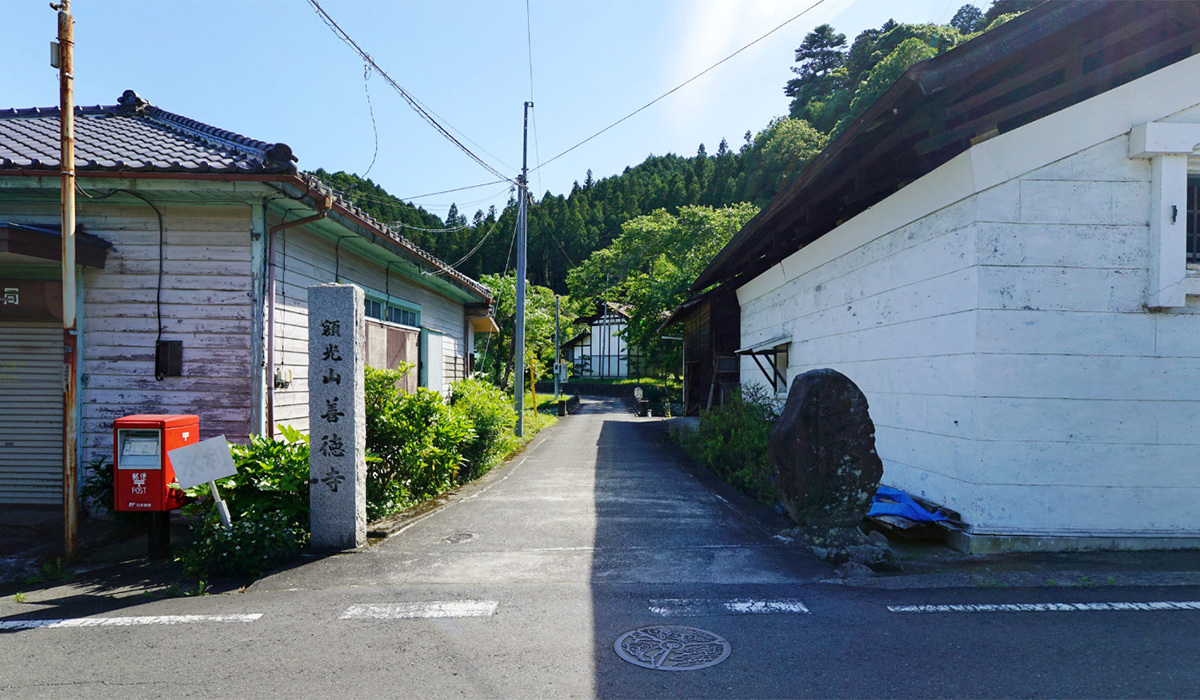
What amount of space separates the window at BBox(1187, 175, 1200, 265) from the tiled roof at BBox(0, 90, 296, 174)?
28.3 ft

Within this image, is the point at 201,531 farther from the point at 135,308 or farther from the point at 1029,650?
the point at 1029,650

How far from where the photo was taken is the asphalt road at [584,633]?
3.24m

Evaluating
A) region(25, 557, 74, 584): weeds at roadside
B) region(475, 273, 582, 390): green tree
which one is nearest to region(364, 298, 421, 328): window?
region(25, 557, 74, 584): weeds at roadside

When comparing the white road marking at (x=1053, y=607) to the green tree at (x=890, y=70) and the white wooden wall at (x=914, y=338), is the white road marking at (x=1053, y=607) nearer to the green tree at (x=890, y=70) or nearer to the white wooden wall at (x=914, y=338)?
the white wooden wall at (x=914, y=338)

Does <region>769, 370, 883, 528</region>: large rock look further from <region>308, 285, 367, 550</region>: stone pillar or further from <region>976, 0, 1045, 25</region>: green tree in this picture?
<region>976, 0, 1045, 25</region>: green tree

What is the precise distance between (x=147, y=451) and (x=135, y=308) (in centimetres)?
211

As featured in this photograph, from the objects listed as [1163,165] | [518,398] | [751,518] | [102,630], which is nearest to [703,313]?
[518,398]

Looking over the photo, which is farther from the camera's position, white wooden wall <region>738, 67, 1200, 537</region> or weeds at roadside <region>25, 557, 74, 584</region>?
white wooden wall <region>738, 67, 1200, 537</region>

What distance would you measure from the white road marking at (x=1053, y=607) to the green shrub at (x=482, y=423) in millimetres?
6987

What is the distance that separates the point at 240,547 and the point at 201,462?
2.56ft

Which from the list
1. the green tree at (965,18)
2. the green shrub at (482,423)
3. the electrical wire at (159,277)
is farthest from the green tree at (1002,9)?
the electrical wire at (159,277)

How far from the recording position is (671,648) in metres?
3.66

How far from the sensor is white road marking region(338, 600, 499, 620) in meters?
4.19

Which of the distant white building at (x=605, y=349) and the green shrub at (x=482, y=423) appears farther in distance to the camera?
the distant white building at (x=605, y=349)
